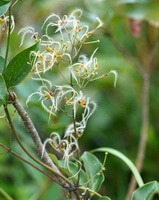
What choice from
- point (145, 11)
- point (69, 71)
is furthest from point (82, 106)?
point (145, 11)

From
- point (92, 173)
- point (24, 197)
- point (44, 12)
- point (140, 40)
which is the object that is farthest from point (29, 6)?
point (92, 173)

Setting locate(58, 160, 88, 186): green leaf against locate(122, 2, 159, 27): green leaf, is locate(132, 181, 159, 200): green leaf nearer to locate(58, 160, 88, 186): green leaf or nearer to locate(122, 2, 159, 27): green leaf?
locate(58, 160, 88, 186): green leaf

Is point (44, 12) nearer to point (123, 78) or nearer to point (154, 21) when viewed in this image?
point (123, 78)

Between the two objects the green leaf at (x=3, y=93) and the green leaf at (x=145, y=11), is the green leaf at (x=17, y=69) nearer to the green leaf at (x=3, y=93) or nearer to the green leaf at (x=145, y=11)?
the green leaf at (x=3, y=93)

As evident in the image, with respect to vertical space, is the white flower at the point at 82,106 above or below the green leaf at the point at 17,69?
below

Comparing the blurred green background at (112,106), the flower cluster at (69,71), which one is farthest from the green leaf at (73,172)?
the blurred green background at (112,106)

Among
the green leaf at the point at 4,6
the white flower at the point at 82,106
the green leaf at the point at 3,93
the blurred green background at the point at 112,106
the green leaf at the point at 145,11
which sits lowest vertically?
the blurred green background at the point at 112,106

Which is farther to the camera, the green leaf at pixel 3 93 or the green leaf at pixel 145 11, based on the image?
the green leaf at pixel 145 11
